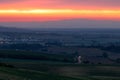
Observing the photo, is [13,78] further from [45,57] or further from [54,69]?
[45,57]

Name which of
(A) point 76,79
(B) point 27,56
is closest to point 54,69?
(A) point 76,79

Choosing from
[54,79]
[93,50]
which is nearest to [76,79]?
[54,79]

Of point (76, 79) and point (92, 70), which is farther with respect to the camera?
point (92, 70)

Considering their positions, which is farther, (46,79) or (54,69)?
(54,69)

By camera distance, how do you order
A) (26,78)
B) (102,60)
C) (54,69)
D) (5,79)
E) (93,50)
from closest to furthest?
(5,79), (26,78), (54,69), (102,60), (93,50)

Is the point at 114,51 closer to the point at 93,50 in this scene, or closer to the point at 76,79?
the point at 93,50

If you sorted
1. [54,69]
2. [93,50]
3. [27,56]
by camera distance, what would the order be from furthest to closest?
[93,50], [27,56], [54,69]

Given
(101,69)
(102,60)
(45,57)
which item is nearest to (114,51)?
(102,60)

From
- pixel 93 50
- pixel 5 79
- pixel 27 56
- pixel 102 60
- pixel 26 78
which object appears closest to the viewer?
pixel 5 79

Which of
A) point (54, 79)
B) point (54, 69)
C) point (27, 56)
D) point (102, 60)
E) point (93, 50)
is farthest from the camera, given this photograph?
point (93, 50)
